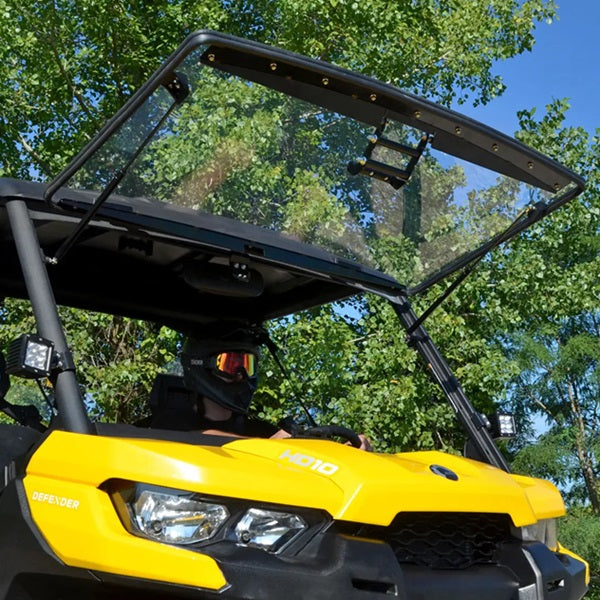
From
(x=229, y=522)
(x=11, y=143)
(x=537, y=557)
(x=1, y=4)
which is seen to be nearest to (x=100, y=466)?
(x=229, y=522)

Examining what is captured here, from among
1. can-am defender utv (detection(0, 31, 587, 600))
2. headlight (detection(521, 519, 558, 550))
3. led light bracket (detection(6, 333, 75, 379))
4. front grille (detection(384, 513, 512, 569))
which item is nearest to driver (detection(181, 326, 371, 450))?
can-am defender utv (detection(0, 31, 587, 600))

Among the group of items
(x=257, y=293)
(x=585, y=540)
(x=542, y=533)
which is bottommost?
(x=542, y=533)

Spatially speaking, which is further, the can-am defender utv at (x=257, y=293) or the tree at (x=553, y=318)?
the tree at (x=553, y=318)

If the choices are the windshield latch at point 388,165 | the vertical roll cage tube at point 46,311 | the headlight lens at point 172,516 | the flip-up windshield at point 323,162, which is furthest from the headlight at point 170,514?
the windshield latch at point 388,165

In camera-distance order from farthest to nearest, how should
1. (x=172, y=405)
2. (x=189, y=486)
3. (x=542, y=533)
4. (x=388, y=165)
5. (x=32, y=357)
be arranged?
(x=172, y=405)
(x=388, y=165)
(x=542, y=533)
(x=32, y=357)
(x=189, y=486)

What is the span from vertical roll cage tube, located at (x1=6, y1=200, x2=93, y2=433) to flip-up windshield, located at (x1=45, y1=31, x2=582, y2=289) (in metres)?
0.22

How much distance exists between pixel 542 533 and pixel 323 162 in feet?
5.37

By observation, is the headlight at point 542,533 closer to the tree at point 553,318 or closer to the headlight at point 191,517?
the headlight at point 191,517

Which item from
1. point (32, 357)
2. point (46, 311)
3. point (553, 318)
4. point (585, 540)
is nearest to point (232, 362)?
point (46, 311)

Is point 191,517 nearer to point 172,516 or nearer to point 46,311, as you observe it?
point 172,516

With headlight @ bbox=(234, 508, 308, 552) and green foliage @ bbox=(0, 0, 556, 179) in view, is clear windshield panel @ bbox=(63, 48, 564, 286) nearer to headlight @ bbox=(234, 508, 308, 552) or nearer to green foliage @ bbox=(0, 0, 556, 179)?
headlight @ bbox=(234, 508, 308, 552)

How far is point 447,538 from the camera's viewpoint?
302 centimetres

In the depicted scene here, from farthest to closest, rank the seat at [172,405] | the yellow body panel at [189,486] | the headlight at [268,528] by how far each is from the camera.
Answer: the seat at [172,405]
the headlight at [268,528]
the yellow body panel at [189,486]

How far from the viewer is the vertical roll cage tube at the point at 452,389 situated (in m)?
4.08
